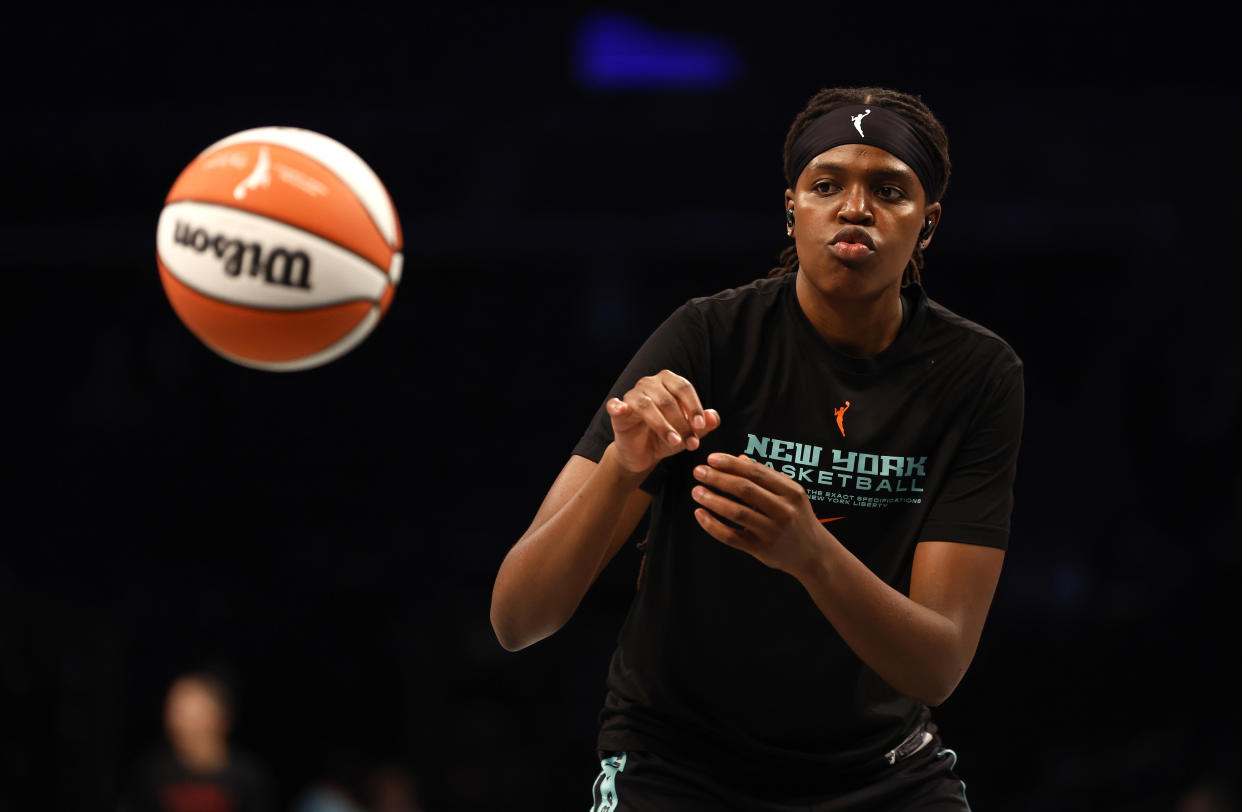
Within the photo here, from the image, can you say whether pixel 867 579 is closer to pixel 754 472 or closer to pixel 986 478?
pixel 754 472

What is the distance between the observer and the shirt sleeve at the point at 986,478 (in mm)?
2615

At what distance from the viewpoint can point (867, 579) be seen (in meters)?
2.35

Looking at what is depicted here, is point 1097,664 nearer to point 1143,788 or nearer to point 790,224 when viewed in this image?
point 1143,788

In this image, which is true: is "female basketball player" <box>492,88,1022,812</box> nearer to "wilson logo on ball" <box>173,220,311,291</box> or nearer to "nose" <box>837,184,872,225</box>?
"nose" <box>837,184,872,225</box>

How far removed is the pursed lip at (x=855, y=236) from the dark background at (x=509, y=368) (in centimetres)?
583

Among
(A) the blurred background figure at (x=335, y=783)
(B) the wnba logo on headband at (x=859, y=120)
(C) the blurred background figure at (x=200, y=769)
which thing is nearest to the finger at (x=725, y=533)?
(B) the wnba logo on headband at (x=859, y=120)

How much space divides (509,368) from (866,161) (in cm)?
748

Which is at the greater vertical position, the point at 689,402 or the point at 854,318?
the point at 854,318

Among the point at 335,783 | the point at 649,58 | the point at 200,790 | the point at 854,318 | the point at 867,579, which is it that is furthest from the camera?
the point at 649,58

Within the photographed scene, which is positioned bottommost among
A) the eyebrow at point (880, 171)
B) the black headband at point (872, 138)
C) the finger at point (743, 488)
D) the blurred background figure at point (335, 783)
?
the blurred background figure at point (335, 783)

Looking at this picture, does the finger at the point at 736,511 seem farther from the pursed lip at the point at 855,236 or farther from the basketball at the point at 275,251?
the basketball at the point at 275,251

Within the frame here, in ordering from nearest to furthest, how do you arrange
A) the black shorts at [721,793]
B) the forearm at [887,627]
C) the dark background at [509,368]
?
1. the forearm at [887,627]
2. the black shorts at [721,793]
3. the dark background at [509,368]

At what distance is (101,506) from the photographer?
9617 mm

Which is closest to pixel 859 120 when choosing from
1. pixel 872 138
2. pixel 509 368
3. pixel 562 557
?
pixel 872 138
